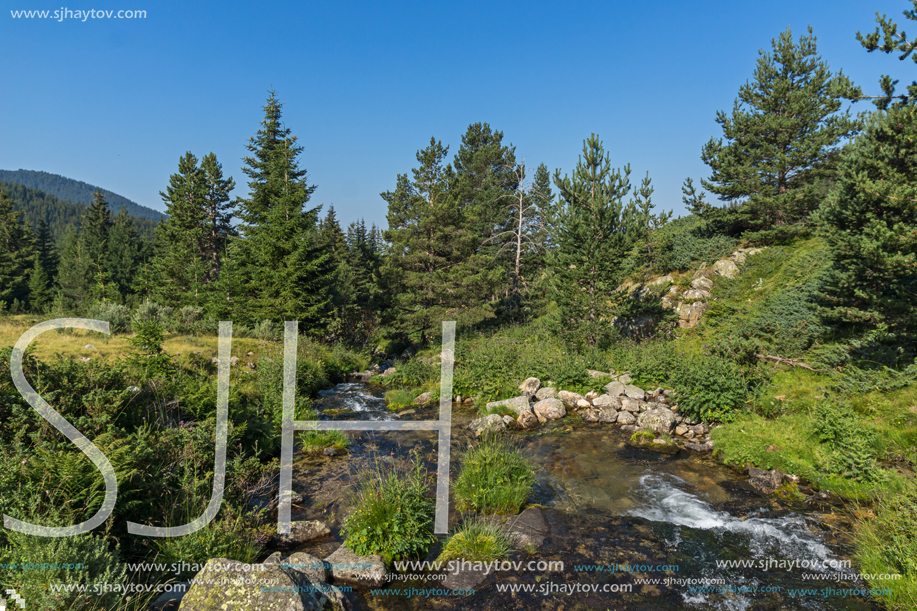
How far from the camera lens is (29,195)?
16775 cm

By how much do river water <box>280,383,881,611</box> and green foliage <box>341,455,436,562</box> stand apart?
15.4 inches

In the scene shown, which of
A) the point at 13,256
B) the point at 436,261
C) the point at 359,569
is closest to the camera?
the point at 359,569

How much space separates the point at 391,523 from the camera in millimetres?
5531

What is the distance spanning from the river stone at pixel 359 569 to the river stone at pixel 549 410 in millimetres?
8427

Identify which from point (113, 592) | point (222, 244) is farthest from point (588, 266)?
point (222, 244)

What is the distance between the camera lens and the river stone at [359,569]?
5082 millimetres

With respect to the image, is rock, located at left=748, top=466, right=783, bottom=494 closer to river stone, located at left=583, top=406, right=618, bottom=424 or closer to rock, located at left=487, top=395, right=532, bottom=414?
river stone, located at left=583, top=406, right=618, bottom=424

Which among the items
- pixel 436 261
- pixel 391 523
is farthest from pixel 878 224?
pixel 436 261

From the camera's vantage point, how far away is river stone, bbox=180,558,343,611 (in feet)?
12.0

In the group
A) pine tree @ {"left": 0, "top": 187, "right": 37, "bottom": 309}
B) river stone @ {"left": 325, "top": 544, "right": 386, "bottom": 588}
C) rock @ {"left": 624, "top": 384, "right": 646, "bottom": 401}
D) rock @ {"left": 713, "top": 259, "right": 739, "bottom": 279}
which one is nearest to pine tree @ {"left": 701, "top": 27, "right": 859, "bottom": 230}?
rock @ {"left": 713, "top": 259, "right": 739, "bottom": 279}

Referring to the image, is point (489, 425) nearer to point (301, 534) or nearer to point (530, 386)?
point (530, 386)

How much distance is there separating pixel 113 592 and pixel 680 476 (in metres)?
9.78

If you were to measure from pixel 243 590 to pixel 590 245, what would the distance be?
51.3 ft

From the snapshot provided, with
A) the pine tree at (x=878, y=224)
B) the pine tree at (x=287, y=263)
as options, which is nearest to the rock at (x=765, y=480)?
the pine tree at (x=878, y=224)
